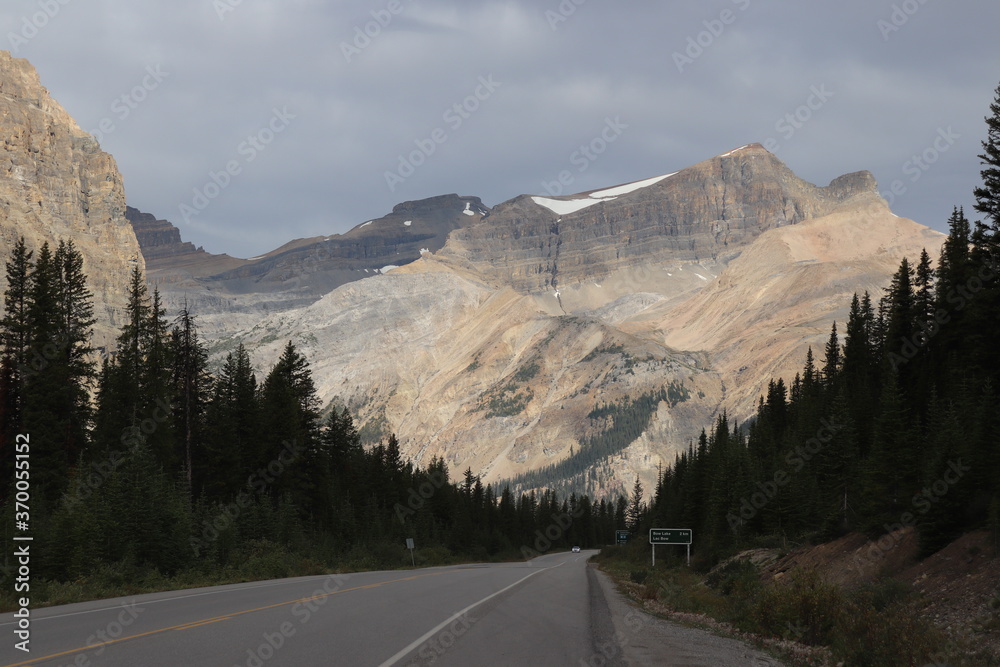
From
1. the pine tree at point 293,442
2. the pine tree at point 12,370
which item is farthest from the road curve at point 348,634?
the pine tree at point 293,442

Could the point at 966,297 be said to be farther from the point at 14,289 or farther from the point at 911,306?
the point at 14,289

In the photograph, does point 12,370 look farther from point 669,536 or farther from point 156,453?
point 669,536

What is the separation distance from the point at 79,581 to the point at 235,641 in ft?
44.0

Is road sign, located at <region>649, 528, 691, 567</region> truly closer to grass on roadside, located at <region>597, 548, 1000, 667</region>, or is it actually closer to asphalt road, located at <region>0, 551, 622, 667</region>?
grass on roadside, located at <region>597, 548, 1000, 667</region>

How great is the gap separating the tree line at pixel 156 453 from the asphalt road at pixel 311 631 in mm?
7238

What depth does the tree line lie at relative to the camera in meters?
28.7

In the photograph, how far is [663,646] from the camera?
1512 centimetres

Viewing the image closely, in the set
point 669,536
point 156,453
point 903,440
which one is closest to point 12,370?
point 156,453

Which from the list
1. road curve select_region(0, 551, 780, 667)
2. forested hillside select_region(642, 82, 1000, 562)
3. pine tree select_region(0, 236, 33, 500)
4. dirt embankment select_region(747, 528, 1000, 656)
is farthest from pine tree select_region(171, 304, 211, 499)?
dirt embankment select_region(747, 528, 1000, 656)

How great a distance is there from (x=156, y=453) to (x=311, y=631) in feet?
115

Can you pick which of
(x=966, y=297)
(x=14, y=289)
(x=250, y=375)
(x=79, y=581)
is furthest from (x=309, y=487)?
(x=966, y=297)

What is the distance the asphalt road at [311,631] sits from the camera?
11.3 m

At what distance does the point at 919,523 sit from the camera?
29328mm

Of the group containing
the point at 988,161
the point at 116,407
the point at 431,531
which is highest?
the point at 988,161
